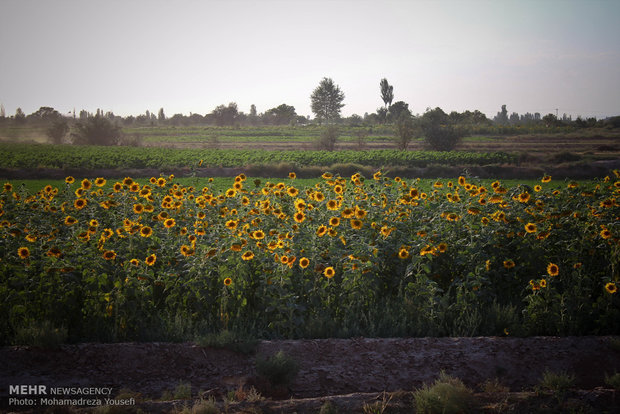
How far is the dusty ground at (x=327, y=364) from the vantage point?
13.4 feet

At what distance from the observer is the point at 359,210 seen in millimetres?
5863

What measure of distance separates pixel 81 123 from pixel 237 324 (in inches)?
2299

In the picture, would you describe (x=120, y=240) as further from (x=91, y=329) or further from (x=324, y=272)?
(x=324, y=272)

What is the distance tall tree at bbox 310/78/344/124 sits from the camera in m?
118

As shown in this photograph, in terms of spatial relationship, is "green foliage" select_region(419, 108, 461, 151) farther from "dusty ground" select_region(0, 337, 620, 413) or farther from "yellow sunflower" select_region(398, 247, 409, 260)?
"dusty ground" select_region(0, 337, 620, 413)

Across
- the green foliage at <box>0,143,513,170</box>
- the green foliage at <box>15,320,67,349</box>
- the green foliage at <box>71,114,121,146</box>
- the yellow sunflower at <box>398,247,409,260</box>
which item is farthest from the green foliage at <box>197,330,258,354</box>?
the green foliage at <box>71,114,121,146</box>

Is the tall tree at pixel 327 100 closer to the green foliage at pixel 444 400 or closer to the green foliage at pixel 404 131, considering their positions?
the green foliage at pixel 404 131

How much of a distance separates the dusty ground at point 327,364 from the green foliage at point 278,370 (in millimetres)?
80

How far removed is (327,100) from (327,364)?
118665 millimetres

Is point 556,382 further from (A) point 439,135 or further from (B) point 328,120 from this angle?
(B) point 328,120

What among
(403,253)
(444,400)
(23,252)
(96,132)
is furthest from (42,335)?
(96,132)

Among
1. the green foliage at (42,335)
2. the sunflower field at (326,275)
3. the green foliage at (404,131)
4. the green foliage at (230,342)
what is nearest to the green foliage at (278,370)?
the green foliage at (230,342)

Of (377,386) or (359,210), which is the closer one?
(377,386)

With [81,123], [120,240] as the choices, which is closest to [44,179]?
[120,240]
